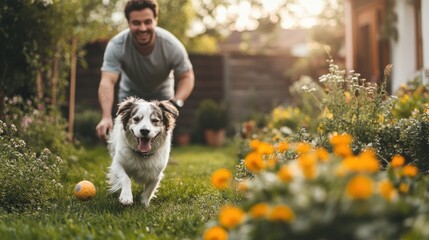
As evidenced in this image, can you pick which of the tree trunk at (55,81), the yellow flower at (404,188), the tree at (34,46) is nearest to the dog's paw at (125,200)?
the yellow flower at (404,188)

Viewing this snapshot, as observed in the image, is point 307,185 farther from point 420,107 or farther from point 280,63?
point 280,63

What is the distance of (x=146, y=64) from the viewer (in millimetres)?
5992

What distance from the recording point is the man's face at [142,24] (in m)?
5.62

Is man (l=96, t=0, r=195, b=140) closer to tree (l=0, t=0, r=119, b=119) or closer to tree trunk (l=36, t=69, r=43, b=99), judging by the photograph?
tree (l=0, t=0, r=119, b=119)

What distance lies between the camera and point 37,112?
7.15 m

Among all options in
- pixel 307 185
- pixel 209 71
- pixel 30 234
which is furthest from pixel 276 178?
pixel 209 71

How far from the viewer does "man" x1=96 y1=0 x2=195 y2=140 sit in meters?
5.64

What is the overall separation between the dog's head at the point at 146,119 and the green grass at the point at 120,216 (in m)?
0.53

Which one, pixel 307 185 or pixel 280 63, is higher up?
pixel 307 185

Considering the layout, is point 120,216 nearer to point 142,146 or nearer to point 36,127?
point 142,146

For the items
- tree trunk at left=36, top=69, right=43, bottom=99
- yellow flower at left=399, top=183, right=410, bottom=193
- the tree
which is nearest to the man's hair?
the tree

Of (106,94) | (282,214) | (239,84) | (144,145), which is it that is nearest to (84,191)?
(144,145)

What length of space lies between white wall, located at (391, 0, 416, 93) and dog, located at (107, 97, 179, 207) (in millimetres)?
6197

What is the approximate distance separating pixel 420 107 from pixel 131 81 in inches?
121
